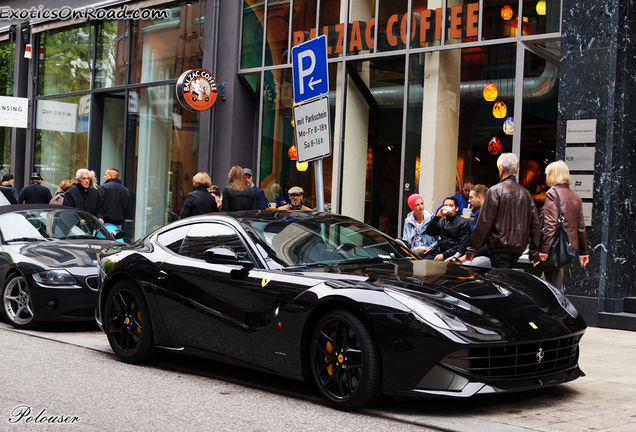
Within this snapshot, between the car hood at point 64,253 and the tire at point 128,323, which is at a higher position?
the car hood at point 64,253

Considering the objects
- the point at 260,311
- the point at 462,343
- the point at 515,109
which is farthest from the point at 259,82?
the point at 462,343

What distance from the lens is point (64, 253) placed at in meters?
9.08

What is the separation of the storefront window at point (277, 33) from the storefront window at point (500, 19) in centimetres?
452

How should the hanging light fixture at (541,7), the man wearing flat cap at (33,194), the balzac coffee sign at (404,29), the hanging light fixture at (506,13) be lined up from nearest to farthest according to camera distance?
the hanging light fixture at (541,7) → the hanging light fixture at (506,13) → the balzac coffee sign at (404,29) → the man wearing flat cap at (33,194)

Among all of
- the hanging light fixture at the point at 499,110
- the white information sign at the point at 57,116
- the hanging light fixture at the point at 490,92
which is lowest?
the hanging light fixture at the point at 499,110

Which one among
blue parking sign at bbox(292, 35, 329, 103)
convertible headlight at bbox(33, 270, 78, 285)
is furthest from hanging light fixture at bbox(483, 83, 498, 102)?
convertible headlight at bbox(33, 270, 78, 285)

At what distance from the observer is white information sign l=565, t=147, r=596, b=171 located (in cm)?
1006

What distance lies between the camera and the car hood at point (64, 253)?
28.9ft

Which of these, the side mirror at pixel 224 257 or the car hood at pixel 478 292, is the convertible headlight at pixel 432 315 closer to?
the car hood at pixel 478 292

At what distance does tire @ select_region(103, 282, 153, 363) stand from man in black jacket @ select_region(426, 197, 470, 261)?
3568mm

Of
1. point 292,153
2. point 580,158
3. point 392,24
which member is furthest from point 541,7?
point 292,153

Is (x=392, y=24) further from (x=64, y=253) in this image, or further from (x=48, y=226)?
(x=64, y=253)

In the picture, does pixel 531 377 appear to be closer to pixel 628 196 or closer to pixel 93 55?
pixel 628 196

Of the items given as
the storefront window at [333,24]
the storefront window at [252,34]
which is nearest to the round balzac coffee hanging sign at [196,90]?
the storefront window at [252,34]
